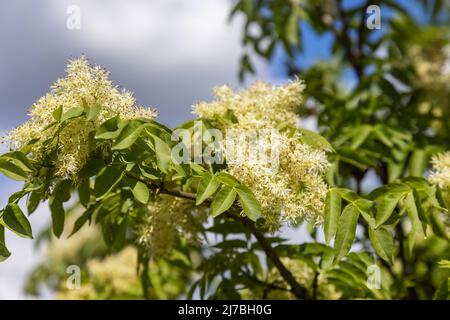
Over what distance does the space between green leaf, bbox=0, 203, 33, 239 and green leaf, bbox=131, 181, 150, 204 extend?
36 cm

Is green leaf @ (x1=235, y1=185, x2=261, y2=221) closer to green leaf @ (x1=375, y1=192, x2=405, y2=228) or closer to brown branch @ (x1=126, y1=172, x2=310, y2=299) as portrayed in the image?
brown branch @ (x1=126, y1=172, x2=310, y2=299)

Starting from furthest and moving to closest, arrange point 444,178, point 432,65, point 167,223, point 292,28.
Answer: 1. point 432,65
2. point 292,28
3. point 167,223
4. point 444,178

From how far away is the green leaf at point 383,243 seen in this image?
6.52 ft

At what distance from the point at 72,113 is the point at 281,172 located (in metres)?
0.74

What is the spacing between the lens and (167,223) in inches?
99.0

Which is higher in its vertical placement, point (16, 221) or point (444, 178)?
point (444, 178)

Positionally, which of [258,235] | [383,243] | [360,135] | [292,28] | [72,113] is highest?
[292,28]

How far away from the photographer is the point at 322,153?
2205 millimetres

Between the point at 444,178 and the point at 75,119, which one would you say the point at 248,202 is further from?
the point at 444,178

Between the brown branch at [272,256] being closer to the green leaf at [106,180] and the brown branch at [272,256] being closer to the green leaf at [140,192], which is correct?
the green leaf at [140,192]

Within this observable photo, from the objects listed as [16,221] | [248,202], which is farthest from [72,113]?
[248,202]

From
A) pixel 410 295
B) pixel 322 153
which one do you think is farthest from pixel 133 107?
pixel 410 295
